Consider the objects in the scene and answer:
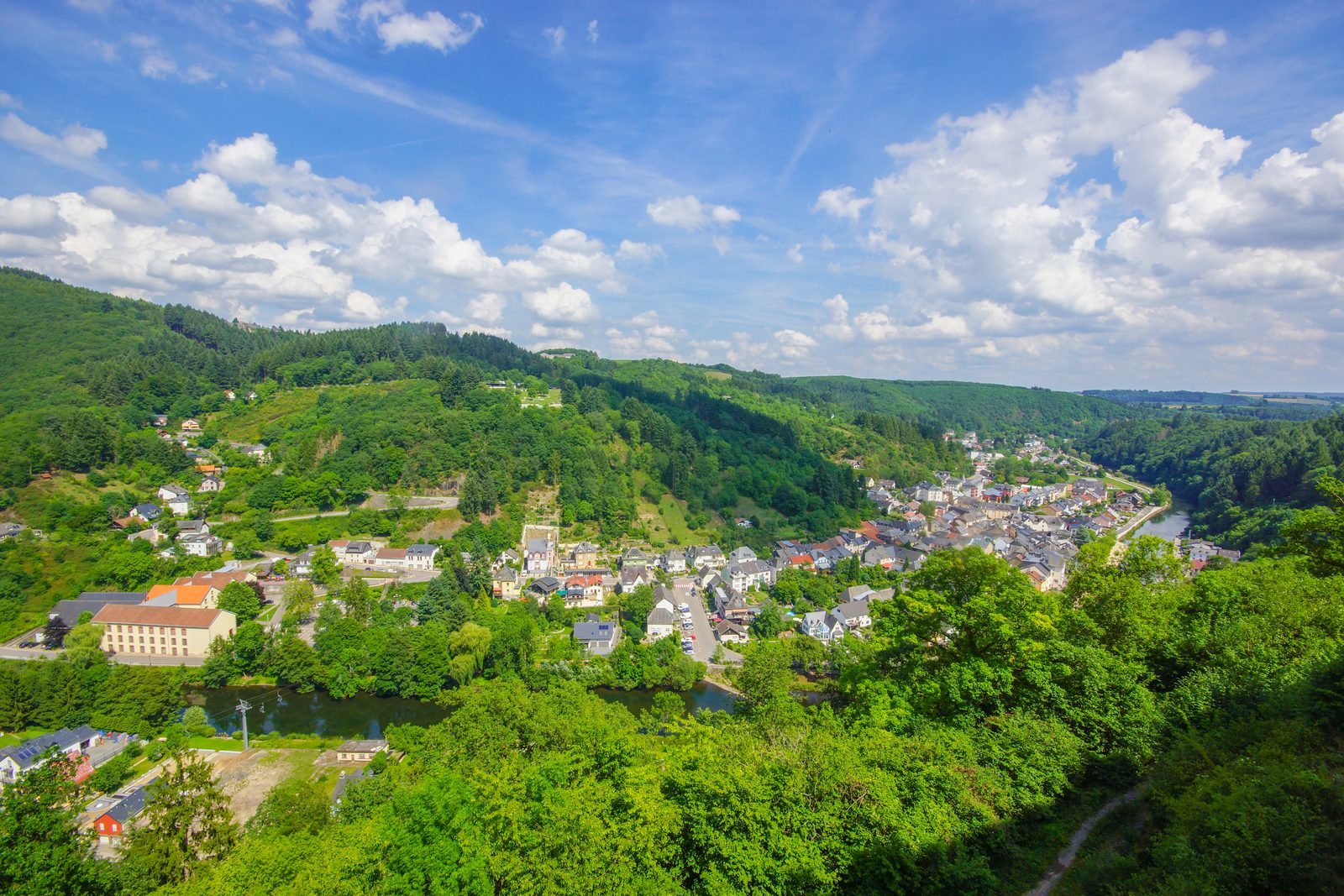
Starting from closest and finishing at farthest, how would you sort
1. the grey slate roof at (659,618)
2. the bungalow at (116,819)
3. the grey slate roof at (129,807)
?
the bungalow at (116,819), the grey slate roof at (129,807), the grey slate roof at (659,618)

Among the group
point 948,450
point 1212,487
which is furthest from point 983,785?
point 948,450

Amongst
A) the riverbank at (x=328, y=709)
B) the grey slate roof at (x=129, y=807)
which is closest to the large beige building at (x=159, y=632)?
the riverbank at (x=328, y=709)

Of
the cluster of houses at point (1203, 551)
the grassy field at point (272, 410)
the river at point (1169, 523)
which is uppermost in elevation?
the grassy field at point (272, 410)

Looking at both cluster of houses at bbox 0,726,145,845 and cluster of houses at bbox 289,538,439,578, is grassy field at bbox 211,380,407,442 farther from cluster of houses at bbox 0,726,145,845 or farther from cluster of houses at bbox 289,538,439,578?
cluster of houses at bbox 0,726,145,845

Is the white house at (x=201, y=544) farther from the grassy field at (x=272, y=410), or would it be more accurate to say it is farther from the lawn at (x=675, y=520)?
the lawn at (x=675, y=520)

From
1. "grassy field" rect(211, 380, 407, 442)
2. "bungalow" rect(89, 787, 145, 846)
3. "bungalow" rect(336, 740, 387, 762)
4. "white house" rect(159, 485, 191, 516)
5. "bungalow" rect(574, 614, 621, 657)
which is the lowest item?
"bungalow" rect(336, 740, 387, 762)

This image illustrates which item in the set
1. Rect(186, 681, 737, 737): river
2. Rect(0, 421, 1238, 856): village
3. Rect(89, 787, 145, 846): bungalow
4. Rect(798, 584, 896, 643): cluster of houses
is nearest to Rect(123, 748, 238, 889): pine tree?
Rect(0, 421, 1238, 856): village

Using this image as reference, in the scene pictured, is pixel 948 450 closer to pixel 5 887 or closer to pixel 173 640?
pixel 173 640
